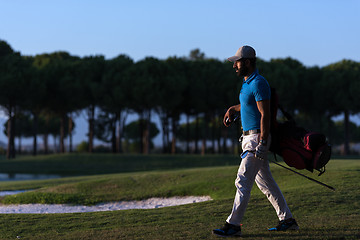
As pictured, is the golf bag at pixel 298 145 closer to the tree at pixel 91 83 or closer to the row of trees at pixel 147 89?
the row of trees at pixel 147 89

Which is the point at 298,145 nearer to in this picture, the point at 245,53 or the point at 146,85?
the point at 245,53

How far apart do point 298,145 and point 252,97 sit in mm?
928

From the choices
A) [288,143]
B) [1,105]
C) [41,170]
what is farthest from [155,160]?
[288,143]

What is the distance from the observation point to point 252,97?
6867 mm

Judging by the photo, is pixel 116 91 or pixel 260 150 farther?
pixel 116 91

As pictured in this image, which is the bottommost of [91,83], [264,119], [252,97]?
[264,119]

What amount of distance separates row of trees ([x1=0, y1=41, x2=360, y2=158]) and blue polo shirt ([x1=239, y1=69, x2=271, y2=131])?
140 feet

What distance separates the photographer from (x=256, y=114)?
6.88 metres

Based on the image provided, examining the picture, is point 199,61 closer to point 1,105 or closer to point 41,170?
point 1,105

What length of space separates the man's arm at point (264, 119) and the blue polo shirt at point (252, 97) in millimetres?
85

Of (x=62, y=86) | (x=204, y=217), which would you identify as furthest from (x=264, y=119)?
(x=62, y=86)

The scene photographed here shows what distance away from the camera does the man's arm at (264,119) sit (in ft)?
21.9

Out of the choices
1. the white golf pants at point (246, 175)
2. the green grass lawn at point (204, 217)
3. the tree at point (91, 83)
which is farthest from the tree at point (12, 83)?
the white golf pants at point (246, 175)

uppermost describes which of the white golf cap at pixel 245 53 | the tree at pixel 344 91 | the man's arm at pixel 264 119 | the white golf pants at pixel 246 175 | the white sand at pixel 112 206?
the tree at pixel 344 91
